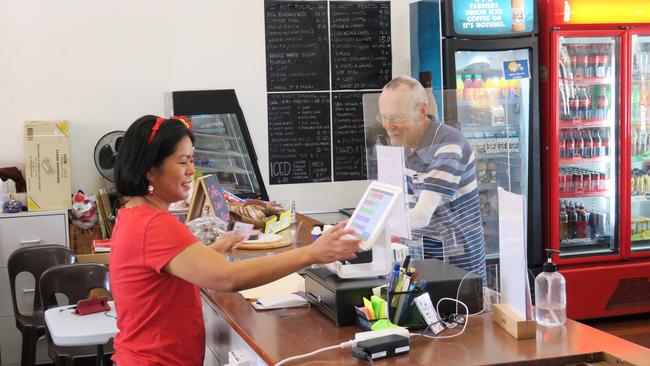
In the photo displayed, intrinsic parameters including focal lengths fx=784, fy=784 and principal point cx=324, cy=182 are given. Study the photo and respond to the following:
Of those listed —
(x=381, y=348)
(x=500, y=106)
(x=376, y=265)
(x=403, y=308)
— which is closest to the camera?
(x=381, y=348)

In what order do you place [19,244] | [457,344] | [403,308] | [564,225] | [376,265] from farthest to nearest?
1. [564,225]
2. [19,244]
3. [376,265]
4. [403,308]
5. [457,344]

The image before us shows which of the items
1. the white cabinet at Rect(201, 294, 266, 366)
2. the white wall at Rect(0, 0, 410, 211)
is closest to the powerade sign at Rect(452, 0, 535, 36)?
the white wall at Rect(0, 0, 410, 211)

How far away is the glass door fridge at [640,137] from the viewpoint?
20.5ft

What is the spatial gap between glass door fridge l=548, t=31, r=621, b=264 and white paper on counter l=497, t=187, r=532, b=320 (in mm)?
3632

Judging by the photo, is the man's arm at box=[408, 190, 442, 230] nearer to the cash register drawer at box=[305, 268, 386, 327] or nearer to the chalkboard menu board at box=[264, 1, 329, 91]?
the cash register drawer at box=[305, 268, 386, 327]

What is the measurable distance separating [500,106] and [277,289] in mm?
3232

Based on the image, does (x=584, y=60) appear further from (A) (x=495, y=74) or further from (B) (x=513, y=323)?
(B) (x=513, y=323)

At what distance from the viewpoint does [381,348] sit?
7.30 ft

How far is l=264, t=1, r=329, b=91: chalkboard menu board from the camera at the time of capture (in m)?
5.98

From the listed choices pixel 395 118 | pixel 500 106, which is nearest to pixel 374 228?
pixel 395 118

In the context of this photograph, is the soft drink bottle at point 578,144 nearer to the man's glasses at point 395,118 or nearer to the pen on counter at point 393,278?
the man's glasses at point 395,118

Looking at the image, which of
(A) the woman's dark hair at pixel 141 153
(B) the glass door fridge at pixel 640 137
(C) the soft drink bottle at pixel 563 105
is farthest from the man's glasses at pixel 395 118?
(B) the glass door fridge at pixel 640 137

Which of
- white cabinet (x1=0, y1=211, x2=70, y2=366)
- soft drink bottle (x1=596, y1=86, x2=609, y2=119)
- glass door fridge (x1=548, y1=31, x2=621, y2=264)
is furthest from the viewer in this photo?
soft drink bottle (x1=596, y1=86, x2=609, y2=119)

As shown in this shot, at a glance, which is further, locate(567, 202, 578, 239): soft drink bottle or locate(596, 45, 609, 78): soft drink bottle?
locate(567, 202, 578, 239): soft drink bottle
